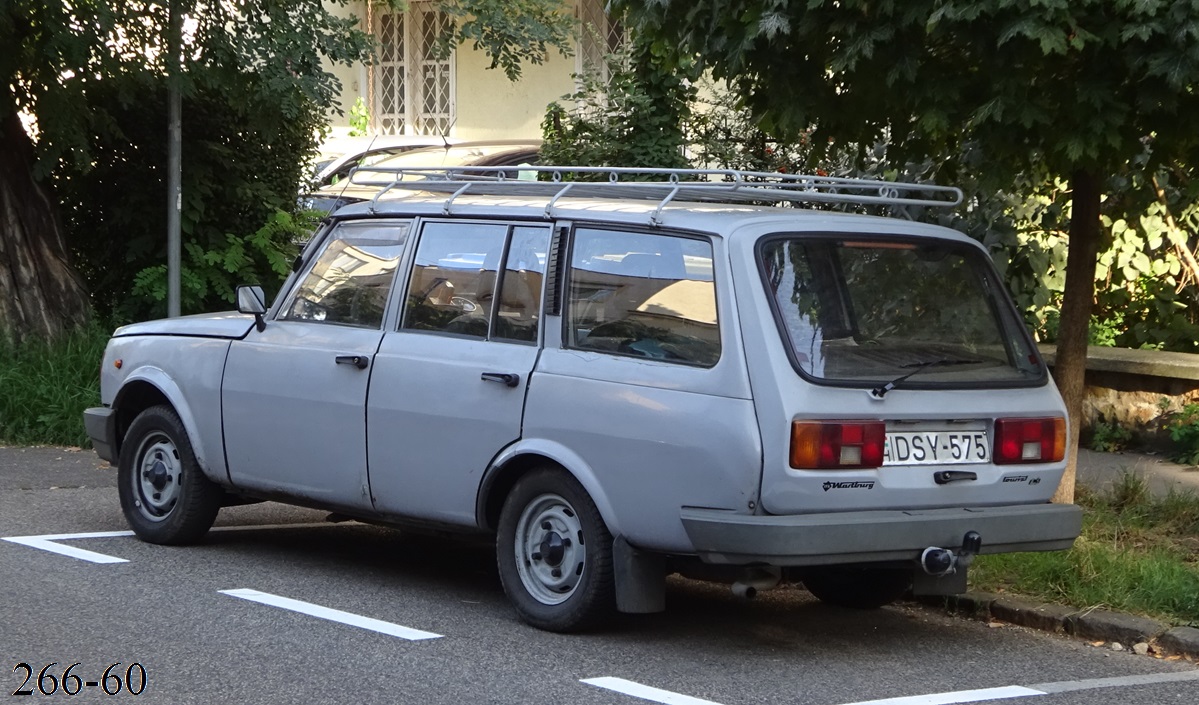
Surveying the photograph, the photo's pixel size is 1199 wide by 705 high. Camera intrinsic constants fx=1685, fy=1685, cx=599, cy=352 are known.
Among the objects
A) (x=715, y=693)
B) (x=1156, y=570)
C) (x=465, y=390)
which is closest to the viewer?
(x=715, y=693)

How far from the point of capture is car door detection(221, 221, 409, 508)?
23.9 ft

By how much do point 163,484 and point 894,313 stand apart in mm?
3847

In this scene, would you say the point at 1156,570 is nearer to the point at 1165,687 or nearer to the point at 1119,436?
the point at 1165,687

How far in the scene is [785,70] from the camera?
7453 millimetres

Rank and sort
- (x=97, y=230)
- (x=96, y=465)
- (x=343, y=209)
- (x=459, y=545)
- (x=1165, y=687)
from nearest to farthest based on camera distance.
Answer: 1. (x=1165, y=687)
2. (x=343, y=209)
3. (x=459, y=545)
4. (x=96, y=465)
5. (x=97, y=230)

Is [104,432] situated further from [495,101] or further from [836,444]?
[495,101]

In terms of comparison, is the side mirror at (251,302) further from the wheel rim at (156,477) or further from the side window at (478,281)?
the side window at (478,281)

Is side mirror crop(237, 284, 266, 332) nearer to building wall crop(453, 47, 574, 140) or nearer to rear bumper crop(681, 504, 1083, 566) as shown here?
rear bumper crop(681, 504, 1083, 566)

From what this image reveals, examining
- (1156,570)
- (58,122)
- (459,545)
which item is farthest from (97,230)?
(1156,570)

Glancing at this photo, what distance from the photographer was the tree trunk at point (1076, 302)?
828 cm

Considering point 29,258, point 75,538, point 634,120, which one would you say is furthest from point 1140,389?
point 29,258

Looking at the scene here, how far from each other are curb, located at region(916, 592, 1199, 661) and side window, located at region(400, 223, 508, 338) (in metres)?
2.45

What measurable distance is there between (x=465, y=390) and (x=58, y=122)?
660cm

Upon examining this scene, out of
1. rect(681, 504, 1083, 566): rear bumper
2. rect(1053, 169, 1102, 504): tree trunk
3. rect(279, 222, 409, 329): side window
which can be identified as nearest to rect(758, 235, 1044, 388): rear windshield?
rect(681, 504, 1083, 566): rear bumper
